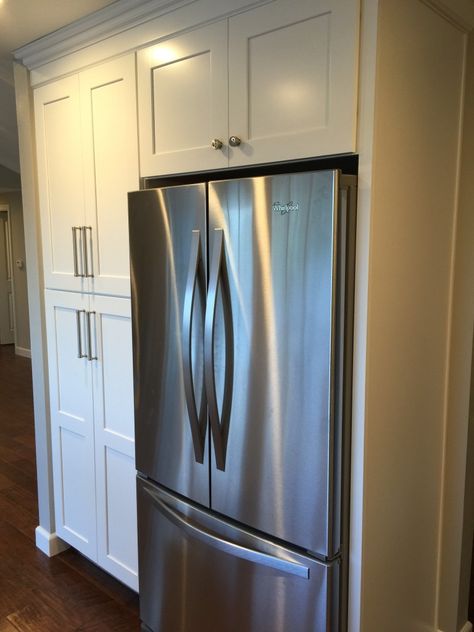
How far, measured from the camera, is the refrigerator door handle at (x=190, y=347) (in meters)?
1.62

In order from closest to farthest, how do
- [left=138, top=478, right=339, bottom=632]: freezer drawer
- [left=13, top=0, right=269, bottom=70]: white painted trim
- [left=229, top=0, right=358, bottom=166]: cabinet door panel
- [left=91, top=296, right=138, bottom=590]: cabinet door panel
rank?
[left=229, top=0, right=358, bottom=166]: cabinet door panel → [left=138, top=478, right=339, bottom=632]: freezer drawer → [left=13, top=0, right=269, bottom=70]: white painted trim → [left=91, top=296, right=138, bottom=590]: cabinet door panel

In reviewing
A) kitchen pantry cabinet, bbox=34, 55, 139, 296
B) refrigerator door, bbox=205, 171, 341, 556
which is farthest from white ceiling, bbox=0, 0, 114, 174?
refrigerator door, bbox=205, 171, 341, 556

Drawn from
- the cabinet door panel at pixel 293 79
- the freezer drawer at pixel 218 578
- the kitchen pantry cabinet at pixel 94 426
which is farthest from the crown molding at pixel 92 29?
the freezer drawer at pixel 218 578

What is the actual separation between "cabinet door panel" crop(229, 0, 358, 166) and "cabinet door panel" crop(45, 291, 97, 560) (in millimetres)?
1122

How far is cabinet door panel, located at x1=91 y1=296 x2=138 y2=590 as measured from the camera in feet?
7.05

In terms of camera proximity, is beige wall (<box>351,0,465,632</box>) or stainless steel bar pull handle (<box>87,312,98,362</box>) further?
stainless steel bar pull handle (<box>87,312,98,362</box>)

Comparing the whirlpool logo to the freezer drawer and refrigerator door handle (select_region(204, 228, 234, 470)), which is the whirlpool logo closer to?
refrigerator door handle (select_region(204, 228, 234, 470))

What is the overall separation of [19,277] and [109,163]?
608 cm

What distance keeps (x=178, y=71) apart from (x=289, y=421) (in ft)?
3.79

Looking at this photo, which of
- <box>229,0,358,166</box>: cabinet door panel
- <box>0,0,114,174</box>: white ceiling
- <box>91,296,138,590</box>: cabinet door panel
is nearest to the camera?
<box>229,0,358,166</box>: cabinet door panel

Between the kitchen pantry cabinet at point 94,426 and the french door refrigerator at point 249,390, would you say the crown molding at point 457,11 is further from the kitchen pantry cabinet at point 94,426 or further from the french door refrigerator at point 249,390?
the kitchen pantry cabinet at point 94,426

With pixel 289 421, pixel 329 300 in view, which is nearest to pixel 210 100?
pixel 329 300

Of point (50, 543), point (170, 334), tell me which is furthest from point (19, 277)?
point (170, 334)

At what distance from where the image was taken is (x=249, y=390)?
154 cm
